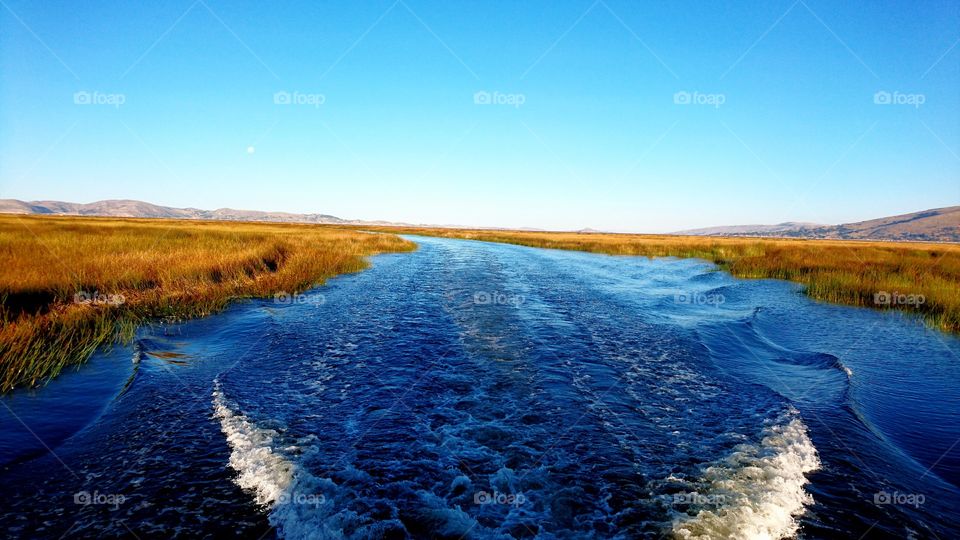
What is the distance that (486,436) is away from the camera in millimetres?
6484

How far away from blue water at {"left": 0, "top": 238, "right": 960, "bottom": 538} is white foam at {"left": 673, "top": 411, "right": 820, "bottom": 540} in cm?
3

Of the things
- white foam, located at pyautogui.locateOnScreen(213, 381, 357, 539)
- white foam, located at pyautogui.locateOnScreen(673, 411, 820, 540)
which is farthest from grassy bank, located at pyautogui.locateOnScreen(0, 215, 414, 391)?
white foam, located at pyautogui.locateOnScreen(673, 411, 820, 540)

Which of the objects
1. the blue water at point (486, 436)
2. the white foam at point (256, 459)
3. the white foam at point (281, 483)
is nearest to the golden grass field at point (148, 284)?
the blue water at point (486, 436)

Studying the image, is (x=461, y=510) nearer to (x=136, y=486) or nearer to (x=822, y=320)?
(x=136, y=486)

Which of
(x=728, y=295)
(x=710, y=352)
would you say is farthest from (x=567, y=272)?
(x=710, y=352)

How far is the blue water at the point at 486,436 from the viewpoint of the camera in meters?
4.67

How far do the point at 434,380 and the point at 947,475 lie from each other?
322 inches

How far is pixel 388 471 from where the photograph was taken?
216 inches

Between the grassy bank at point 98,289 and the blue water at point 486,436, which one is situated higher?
the grassy bank at point 98,289

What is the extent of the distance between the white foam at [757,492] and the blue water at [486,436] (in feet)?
0.10

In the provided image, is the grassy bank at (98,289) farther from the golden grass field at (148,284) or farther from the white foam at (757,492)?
the white foam at (757,492)

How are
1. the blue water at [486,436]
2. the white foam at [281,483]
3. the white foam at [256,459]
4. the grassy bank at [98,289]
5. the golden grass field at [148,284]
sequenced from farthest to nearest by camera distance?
the golden grass field at [148,284], the grassy bank at [98,289], the white foam at [256,459], the blue water at [486,436], the white foam at [281,483]

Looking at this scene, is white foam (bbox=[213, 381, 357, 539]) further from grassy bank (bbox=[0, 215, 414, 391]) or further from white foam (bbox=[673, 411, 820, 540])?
grassy bank (bbox=[0, 215, 414, 391])

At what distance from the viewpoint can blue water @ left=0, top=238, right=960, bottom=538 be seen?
4.67 metres
